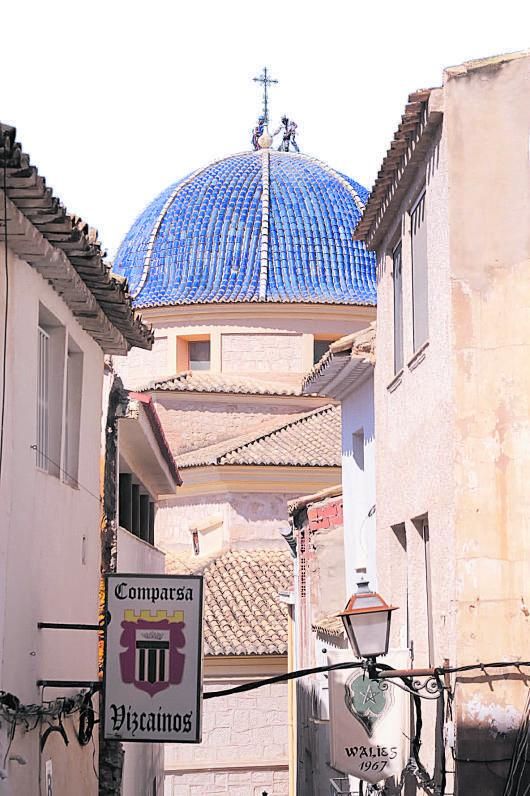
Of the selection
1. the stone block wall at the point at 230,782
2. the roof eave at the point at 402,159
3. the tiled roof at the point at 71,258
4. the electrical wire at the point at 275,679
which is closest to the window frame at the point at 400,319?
the roof eave at the point at 402,159

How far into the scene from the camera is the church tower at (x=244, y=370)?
86.0 ft

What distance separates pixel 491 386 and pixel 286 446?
19.8 m

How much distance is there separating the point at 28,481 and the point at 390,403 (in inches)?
172

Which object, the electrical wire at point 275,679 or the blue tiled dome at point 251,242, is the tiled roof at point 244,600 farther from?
the electrical wire at point 275,679

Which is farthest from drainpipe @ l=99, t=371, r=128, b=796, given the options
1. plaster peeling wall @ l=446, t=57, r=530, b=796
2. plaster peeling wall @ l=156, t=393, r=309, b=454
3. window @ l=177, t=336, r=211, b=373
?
window @ l=177, t=336, r=211, b=373

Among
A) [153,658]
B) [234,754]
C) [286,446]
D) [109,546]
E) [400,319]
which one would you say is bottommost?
[234,754]

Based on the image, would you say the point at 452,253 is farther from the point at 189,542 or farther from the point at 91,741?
the point at 189,542

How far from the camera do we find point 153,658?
967 cm

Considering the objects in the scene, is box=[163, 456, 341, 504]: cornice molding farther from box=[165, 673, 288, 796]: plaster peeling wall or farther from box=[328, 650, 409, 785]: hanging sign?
box=[328, 650, 409, 785]: hanging sign

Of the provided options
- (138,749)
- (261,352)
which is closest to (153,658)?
(138,749)

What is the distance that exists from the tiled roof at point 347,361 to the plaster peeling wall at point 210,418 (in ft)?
48.1

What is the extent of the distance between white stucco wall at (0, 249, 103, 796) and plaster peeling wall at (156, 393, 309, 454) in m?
18.6

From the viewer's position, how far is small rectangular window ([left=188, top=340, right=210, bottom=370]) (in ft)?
107

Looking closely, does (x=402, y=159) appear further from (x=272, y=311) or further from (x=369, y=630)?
(x=272, y=311)
